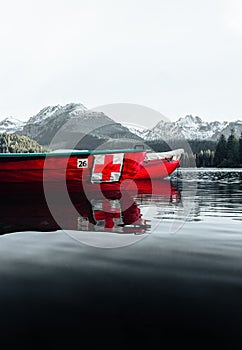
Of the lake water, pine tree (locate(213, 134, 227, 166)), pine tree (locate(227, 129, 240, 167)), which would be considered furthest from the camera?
pine tree (locate(213, 134, 227, 166))

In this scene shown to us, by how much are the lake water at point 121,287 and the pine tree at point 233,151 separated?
4095 inches

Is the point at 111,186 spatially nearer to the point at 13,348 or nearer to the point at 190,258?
the point at 190,258

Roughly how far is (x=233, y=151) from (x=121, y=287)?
10898cm

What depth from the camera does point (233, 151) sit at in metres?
105

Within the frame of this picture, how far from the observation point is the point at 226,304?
2.33 m

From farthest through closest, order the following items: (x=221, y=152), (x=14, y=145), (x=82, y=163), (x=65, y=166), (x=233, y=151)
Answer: (x=14, y=145)
(x=221, y=152)
(x=233, y=151)
(x=82, y=163)
(x=65, y=166)

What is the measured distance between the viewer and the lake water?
1966mm

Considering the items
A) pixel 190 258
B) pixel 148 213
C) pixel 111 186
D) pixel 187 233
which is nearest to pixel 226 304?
pixel 190 258

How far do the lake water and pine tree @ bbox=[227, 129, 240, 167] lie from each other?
104012 mm

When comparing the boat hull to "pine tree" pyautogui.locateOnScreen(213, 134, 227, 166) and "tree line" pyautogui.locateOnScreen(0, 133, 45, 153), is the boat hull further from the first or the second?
"tree line" pyautogui.locateOnScreen(0, 133, 45, 153)

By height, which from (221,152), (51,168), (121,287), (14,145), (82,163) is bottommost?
(121,287)

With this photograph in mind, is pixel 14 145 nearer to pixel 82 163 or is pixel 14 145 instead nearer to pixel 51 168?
pixel 51 168

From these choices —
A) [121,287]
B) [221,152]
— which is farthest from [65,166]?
[221,152]

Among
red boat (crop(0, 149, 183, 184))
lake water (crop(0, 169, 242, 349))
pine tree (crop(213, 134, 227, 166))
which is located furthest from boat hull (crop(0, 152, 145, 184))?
pine tree (crop(213, 134, 227, 166))
